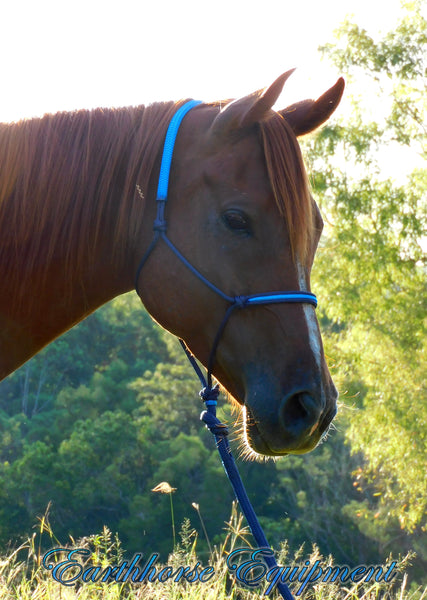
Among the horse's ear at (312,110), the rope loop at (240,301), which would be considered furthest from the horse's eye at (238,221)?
the horse's ear at (312,110)

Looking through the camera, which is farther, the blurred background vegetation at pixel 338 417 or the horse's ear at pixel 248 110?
the blurred background vegetation at pixel 338 417

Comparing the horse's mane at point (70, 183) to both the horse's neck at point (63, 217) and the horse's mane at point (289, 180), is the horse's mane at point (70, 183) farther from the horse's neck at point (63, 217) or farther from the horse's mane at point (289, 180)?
the horse's mane at point (289, 180)

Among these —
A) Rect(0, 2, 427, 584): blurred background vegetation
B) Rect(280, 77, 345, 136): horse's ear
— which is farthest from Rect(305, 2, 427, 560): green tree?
Rect(280, 77, 345, 136): horse's ear

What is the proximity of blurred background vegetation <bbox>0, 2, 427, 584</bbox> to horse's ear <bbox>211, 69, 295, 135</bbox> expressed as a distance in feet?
1.82

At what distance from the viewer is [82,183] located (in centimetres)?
225

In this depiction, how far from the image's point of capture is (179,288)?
2229 mm

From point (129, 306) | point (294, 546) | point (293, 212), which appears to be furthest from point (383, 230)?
point (129, 306)

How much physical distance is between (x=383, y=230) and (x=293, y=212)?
1212 centimetres

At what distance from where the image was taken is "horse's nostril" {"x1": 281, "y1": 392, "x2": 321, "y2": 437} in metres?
1.98

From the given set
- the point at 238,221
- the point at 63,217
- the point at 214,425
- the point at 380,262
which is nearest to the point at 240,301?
the point at 238,221

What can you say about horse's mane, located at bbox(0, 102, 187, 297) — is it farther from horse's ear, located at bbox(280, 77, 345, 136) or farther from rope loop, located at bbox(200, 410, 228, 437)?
rope loop, located at bbox(200, 410, 228, 437)

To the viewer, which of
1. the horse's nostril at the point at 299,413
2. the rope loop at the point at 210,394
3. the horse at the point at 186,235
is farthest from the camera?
the rope loop at the point at 210,394

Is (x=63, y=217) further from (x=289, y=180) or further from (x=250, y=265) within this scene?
(x=289, y=180)

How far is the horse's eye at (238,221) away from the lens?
2.15 m
